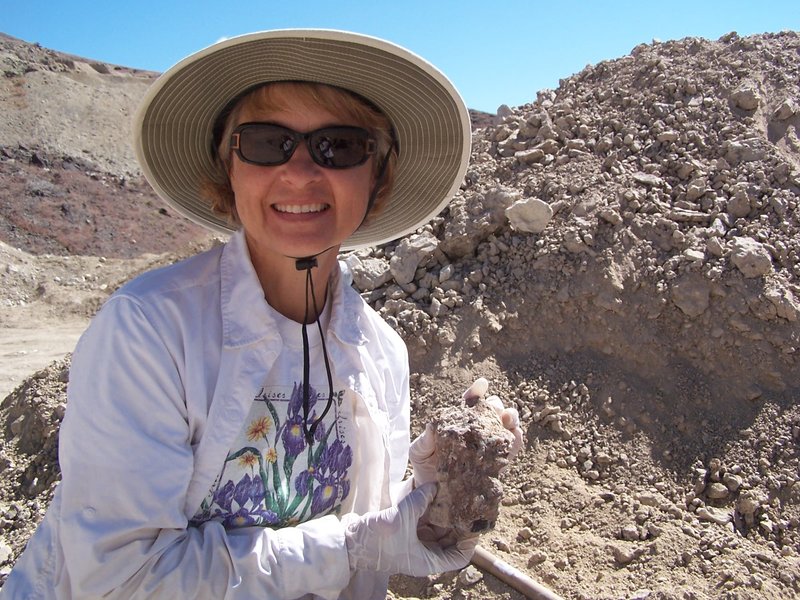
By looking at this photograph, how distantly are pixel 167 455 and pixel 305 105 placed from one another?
83cm

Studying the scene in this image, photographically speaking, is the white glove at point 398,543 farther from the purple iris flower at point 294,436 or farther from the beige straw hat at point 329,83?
the beige straw hat at point 329,83

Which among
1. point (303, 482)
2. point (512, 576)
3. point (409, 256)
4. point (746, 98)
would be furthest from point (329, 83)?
point (746, 98)

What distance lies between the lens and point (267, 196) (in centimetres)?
145

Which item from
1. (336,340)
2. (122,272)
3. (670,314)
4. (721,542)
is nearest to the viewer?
(336,340)

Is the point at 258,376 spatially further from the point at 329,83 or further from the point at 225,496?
the point at 329,83

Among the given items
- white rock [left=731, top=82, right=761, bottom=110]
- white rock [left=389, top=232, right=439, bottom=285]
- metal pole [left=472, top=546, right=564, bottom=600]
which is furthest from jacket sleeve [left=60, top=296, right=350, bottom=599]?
white rock [left=731, top=82, right=761, bottom=110]

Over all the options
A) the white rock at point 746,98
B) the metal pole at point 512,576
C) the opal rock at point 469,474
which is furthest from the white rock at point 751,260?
the opal rock at point 469,474

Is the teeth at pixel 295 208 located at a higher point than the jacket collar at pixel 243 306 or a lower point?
higher

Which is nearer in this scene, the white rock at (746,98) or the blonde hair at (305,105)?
the blonde hair at (305,105)

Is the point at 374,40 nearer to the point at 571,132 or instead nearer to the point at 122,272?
A: the point at 571,132

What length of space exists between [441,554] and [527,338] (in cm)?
248

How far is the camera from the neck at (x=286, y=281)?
156cm

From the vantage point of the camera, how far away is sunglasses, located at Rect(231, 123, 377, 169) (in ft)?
Answer: 4.67

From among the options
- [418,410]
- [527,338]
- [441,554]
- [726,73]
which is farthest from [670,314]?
[441,554]
